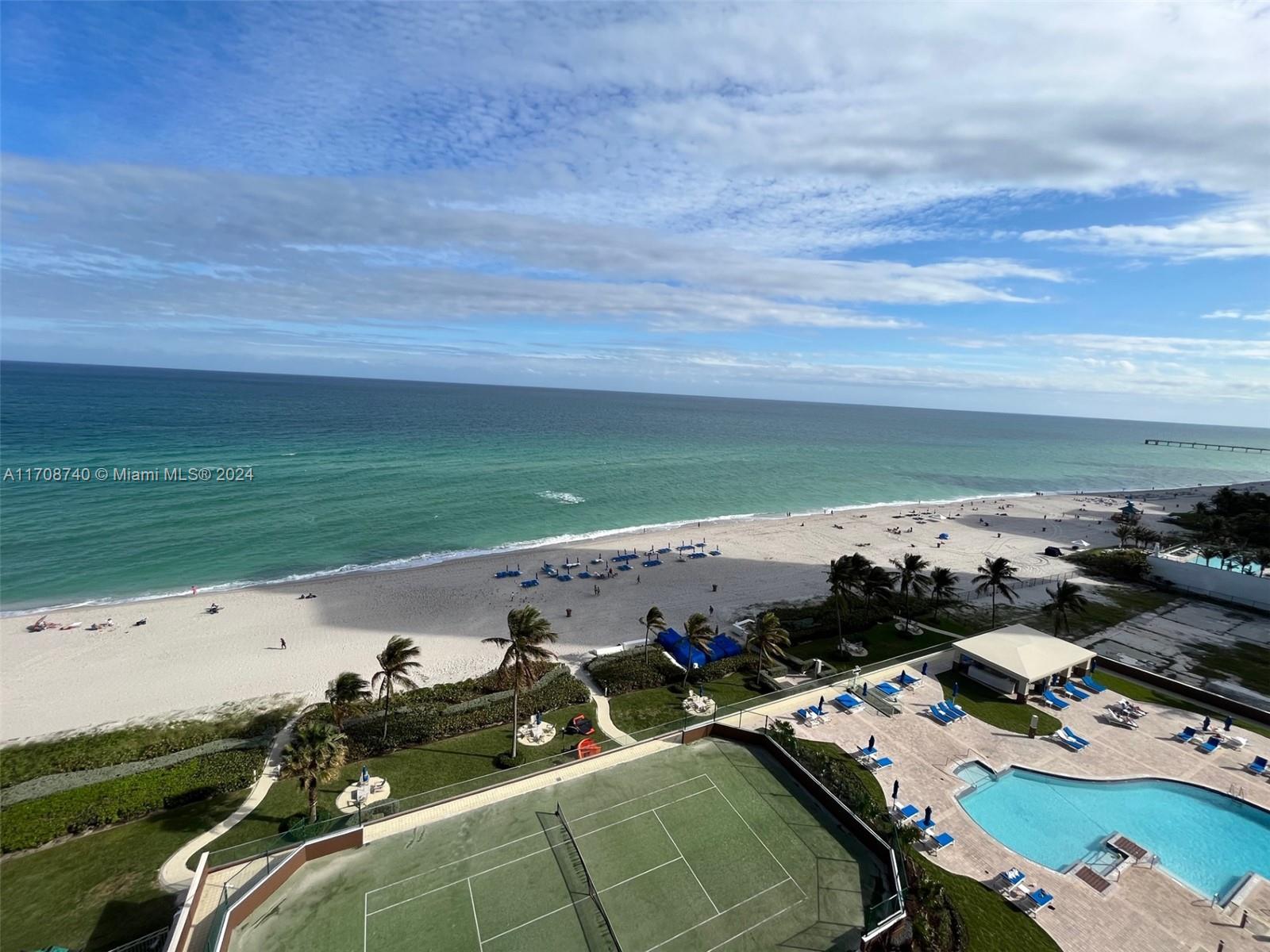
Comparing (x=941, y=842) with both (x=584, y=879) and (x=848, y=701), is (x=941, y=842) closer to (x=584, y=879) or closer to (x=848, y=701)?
(x=848, y=701)

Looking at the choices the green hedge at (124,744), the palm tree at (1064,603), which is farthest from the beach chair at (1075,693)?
the green hedge at (124,744)

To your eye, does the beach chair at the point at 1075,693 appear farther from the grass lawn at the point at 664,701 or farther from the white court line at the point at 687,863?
the white court line at the point at 687,863

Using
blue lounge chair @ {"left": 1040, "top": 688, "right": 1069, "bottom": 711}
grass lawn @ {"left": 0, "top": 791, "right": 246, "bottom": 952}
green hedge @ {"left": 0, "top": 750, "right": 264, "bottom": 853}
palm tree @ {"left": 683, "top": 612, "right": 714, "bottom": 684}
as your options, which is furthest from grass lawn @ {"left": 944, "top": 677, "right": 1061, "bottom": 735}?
green hedge @ {"left": 0, "top": 750, "right": 264, "bottom": 853}

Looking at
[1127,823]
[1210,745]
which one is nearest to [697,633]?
[1127,823]

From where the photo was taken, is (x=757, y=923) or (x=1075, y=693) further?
(x=1075, y=693)

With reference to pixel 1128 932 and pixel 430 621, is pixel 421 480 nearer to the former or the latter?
pixel 430 621
